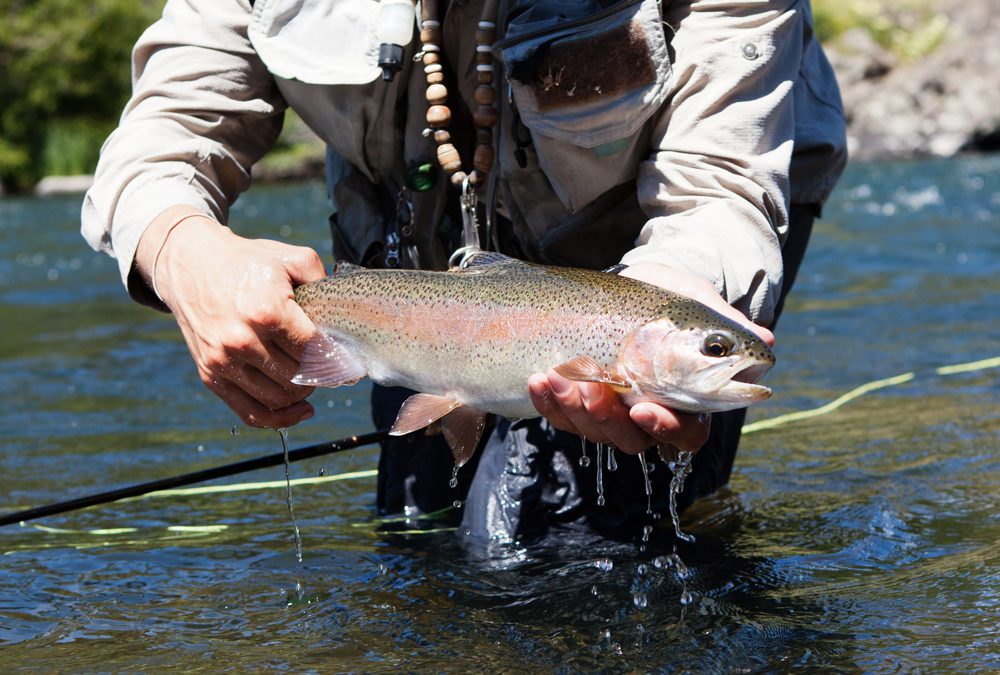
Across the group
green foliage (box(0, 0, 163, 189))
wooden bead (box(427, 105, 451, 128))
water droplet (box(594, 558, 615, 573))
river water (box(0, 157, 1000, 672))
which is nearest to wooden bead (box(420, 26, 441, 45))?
wooden bead (box(427, 105, 451, 128))

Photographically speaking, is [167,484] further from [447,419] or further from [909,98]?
[909,98]

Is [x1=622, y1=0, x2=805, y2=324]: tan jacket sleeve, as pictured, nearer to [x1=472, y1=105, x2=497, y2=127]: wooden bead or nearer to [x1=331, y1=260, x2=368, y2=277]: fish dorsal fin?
[x1=472, y1=105, x2=497, y2=127]: wooden bead

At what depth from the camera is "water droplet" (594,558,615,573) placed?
9.34 feet

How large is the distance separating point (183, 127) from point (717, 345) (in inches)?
55.8

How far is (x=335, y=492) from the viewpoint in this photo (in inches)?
158

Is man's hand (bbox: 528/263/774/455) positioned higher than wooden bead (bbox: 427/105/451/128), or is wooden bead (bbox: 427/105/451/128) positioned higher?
wooden bead (bbox: 427/105/451/128)

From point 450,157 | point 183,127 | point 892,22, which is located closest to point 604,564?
point 450,157

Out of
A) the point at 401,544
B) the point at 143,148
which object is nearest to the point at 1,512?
the point at 401,544

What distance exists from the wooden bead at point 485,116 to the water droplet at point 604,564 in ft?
3.27

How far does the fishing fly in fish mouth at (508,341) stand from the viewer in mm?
1999

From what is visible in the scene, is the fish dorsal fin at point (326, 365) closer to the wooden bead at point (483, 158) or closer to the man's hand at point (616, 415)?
the man's hand at point (616, 415)

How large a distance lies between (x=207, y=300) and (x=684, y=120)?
1.01 metres

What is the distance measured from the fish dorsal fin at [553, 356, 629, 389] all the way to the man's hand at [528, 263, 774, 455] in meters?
0.02

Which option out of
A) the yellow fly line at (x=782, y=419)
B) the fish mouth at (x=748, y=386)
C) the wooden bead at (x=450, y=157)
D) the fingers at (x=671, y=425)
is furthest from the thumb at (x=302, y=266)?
the yellow fly line at (x=782, y=419)
